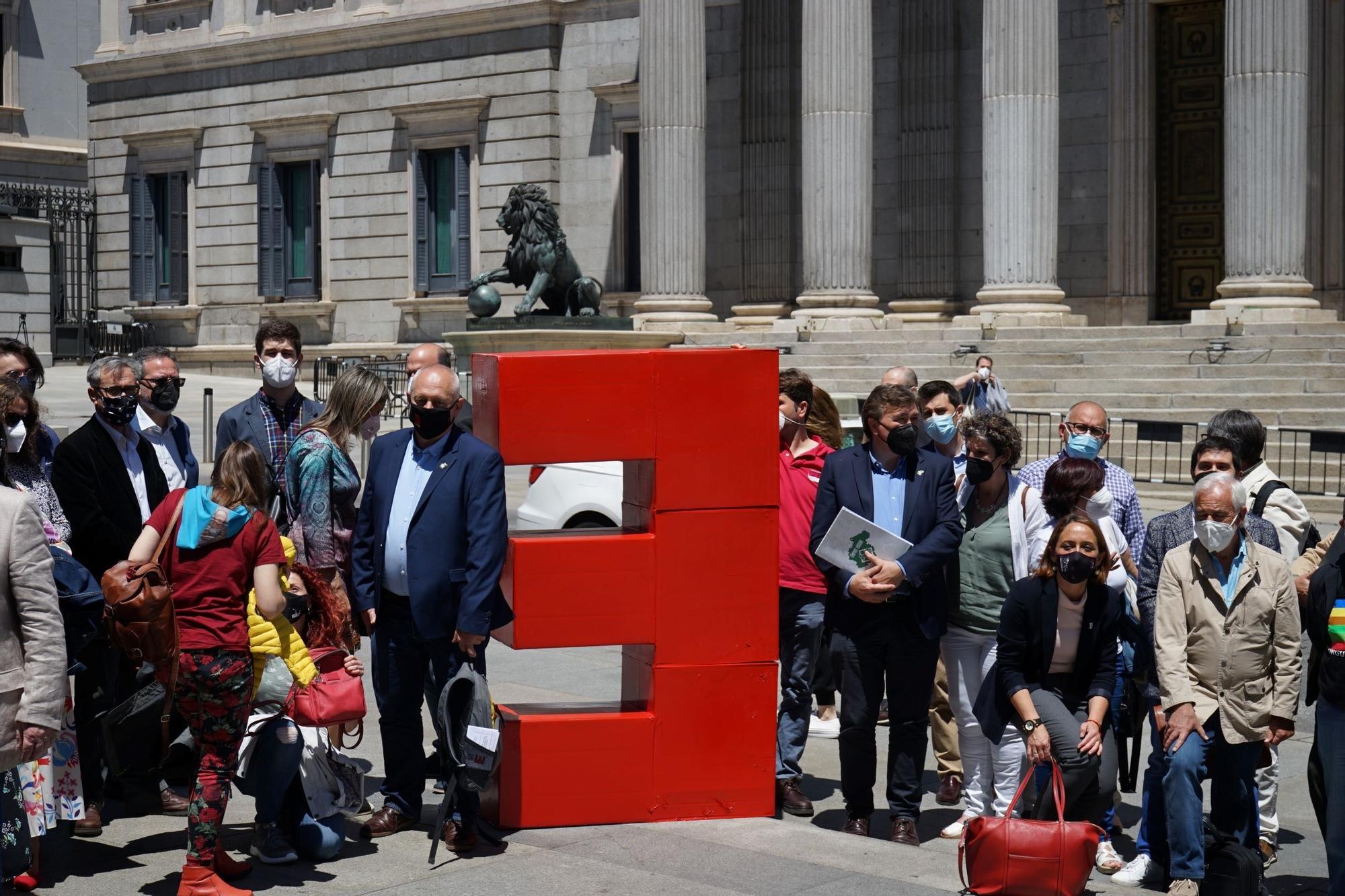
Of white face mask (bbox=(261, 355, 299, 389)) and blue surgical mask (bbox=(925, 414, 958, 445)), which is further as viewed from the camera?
blue surgical mask (bbox=(925, 414, 958, 445))

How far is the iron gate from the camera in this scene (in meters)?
39.4

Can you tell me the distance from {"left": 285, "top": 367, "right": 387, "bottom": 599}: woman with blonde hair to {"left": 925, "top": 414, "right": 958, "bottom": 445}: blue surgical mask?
8.69 ft

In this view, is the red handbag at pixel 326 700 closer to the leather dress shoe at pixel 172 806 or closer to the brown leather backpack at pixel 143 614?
the brown leather backpack at pixel 143 614

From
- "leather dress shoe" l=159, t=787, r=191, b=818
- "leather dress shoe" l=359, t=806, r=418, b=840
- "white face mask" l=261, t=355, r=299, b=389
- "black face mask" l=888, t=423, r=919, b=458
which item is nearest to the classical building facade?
"black face mask" l=888, t=423, r=919, b=458

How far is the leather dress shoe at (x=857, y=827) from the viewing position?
759cm

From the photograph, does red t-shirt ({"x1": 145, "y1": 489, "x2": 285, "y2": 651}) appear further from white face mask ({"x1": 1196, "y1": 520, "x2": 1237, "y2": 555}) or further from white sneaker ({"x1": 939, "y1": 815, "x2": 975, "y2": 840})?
white face mask ({"x1": 1196, "y1": 520, "x2": 1237, "y2": 555})

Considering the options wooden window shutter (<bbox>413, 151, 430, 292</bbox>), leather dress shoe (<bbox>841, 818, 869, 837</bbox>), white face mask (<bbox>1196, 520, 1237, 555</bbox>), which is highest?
wooden window shutter (<bbox>413, 151, 430, 292</bbox>)

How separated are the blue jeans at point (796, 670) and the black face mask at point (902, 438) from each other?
3.79ft

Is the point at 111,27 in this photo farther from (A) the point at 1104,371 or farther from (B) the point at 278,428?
(B) the point at 278,428

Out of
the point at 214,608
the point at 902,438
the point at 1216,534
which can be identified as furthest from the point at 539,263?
the point at 1216,534

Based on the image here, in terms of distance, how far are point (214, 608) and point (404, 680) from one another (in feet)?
3.66

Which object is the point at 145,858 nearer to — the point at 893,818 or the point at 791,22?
the point at 893,818

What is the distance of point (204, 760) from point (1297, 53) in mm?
19574

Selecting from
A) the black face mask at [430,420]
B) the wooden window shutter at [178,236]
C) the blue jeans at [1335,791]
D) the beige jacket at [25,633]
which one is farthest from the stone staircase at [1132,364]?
the wooden window shutter at [178,236]
